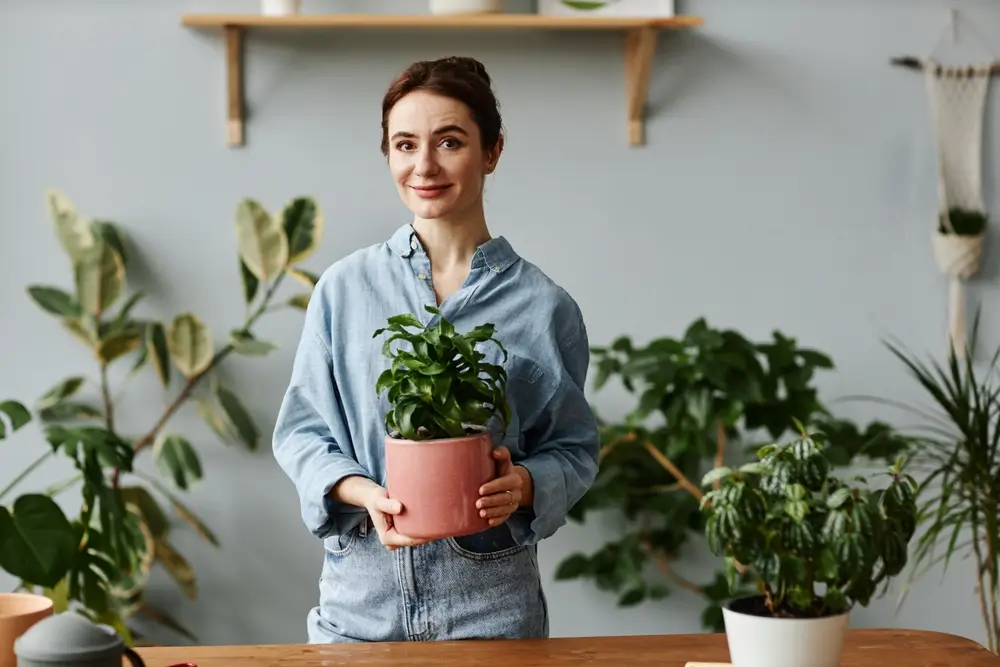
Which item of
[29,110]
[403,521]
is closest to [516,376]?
[403,521]

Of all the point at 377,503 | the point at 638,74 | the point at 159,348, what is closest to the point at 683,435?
the point at 638,74

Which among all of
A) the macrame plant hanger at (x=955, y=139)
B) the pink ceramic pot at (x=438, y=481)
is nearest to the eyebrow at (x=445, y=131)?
the pink ceramic pot at (x=438, y=481)

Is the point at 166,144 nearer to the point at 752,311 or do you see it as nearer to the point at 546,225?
the point at 546,225

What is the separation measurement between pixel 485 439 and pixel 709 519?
0.33m

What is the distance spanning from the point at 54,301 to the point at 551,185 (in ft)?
4.18

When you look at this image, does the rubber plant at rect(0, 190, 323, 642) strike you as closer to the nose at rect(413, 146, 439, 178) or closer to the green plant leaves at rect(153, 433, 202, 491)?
the green plant leaves at rect(153, 433, 202, 491)

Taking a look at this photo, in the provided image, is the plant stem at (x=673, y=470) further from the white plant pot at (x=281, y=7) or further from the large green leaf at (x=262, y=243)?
the white plant pot at (x=281, y=7)

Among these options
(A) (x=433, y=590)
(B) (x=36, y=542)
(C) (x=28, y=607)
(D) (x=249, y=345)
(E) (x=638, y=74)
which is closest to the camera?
(C) (x=28, y=607)

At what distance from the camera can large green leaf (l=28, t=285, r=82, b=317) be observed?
9.59ft

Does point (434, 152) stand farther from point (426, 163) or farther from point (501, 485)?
point (501, 485)

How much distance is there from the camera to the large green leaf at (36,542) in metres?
1.76

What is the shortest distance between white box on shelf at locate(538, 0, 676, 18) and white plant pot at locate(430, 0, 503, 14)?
15cm

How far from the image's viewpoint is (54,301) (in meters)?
2.93

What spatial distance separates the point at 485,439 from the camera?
1361mm
